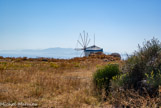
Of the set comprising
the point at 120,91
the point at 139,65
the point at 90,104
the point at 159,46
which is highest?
the point at 159,46

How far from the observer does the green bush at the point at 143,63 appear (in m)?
5.87

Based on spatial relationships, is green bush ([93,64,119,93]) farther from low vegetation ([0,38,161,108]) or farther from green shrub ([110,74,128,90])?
green shrub ([110,74,128,90])

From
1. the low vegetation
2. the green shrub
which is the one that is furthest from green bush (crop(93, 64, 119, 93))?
the green shrub

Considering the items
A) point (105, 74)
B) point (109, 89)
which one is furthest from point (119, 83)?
point (105, 74)

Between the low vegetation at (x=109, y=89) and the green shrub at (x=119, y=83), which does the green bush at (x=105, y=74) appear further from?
the green shrub at (x=119, y=83)

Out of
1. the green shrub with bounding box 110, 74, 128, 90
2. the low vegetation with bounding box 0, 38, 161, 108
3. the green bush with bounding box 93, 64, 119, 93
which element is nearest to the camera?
the low vegetation with bounding box 0, 38, 161, 108

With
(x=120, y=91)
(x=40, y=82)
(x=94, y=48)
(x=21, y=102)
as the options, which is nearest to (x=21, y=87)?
(x=40, y=82)

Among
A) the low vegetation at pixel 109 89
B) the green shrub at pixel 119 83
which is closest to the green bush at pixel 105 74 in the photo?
the low vegetation at pixel 109 89

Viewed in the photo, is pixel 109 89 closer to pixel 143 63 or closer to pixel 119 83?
pixel 119 83

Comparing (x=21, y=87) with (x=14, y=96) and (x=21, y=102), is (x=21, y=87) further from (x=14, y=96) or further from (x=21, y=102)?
(x=21, y=102)

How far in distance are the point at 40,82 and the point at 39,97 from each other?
1.41 metres

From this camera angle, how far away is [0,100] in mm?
5172

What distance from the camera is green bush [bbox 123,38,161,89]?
587cm

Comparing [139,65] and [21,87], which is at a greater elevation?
[139,65]
